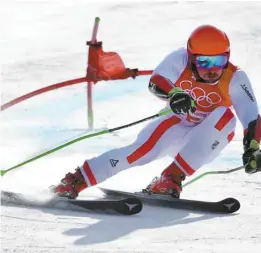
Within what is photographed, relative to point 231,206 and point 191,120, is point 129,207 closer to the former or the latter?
point 231,206

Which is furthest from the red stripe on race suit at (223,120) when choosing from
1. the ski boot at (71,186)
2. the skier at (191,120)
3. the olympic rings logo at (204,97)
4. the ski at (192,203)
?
the ski boot at (71,186)

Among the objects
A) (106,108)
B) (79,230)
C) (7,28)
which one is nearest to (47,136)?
(106,108)

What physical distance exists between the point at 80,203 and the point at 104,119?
387cm

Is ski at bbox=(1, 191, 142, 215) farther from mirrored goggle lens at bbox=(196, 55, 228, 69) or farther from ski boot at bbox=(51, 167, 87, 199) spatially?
mirrored goggle lens at bbox=(196, 55, 228, 69)

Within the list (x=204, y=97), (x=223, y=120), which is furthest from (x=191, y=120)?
(x=223, y=120)

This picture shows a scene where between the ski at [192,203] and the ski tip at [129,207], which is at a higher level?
the ski tip at [129,207]

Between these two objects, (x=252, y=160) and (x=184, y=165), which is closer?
(x=252, y=160)

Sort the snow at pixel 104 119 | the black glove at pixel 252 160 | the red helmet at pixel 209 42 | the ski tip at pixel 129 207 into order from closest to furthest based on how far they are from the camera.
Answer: the snow at pixel 104 119
the ski tip at pixel 129 207
the black glove at pixel 252 160
the red helmet at pixel 209 42

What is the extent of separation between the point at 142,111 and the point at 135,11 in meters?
4.46

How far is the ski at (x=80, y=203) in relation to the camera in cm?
512

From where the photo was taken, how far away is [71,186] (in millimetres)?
5520

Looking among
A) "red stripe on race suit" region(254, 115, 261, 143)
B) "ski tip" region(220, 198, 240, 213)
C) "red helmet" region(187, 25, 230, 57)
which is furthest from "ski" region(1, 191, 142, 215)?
"red helmet" region(187, 25, 230, 57)

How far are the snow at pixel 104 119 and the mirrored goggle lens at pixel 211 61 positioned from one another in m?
0.90

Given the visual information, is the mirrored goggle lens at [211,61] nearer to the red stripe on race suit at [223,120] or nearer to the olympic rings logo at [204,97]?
the olympic rings logo at [204,97]
